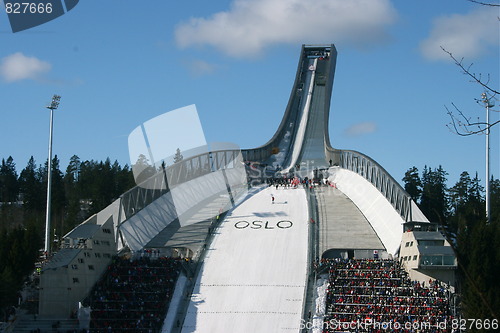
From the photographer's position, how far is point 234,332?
28641 mm

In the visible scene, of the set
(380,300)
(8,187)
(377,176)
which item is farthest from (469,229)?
(8,187)

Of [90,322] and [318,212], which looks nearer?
[90,322]

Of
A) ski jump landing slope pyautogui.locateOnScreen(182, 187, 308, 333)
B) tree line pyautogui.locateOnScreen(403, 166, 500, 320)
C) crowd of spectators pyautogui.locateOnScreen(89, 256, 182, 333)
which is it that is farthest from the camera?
ski jump landing slope pyautogui.locateOnScreen(182, 187, 308, 333)

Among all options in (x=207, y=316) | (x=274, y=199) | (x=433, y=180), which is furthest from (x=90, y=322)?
(x=433, y=180)

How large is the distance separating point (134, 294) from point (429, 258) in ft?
43.4

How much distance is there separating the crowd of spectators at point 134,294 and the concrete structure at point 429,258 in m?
11.0

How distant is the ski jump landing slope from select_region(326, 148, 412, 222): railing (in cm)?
459

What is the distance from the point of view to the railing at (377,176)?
36.7 meters

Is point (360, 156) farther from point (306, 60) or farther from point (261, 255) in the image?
point (306, 60)

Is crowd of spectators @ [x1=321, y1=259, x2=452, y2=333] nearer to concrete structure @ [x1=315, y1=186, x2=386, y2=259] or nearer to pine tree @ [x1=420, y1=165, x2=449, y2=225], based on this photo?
concrete structure @ [x1=315, y1=186, x2=386, y2=259]

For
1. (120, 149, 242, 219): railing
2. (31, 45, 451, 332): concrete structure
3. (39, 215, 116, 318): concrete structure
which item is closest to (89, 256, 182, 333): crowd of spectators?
(39, 215, 116, 318): concrete structure

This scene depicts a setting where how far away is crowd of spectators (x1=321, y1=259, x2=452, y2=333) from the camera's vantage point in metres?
27.6

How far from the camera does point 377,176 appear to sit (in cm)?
4150

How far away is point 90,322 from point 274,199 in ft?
60.9
